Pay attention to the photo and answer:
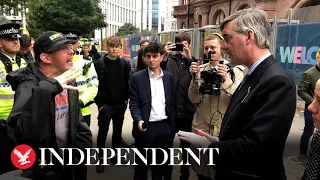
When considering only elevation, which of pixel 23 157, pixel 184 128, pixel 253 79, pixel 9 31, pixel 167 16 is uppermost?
pixel 167 16

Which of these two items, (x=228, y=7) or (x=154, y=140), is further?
(x=228, y=7)

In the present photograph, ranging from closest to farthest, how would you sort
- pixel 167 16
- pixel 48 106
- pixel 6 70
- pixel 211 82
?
1. pixel 48 106
2. pixel 211 82
3. pixel 6 70
4. pixel 167 16

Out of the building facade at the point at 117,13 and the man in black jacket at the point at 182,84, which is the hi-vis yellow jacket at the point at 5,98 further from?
the building facade at the point at 117,13

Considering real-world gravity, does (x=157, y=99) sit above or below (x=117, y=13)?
below

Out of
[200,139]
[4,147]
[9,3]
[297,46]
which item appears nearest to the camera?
[200,139]

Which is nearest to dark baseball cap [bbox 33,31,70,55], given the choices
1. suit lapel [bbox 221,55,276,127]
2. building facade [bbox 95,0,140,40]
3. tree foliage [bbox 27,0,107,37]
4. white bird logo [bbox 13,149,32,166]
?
white bird logo [bbox 13,149,32,166]

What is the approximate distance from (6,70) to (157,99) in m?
1.66

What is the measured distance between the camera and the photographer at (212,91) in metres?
3.01

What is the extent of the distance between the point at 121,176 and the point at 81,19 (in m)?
32.1

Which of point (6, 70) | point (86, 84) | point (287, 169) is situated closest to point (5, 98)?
point (6, 70)

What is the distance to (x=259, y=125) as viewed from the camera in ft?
5.63

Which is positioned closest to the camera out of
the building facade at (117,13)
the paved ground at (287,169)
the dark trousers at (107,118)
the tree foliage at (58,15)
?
the paved ground at (287,169)

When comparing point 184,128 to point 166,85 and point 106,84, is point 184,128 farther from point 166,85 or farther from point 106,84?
point 106,84

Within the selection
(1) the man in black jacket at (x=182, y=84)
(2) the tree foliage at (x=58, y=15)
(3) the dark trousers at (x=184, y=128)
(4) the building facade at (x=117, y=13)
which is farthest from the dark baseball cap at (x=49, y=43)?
(4) the building facade at (x=117, y=13)
